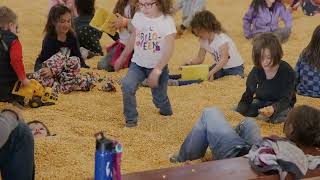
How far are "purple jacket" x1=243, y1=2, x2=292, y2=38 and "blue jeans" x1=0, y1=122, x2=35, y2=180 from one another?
14.4 ft

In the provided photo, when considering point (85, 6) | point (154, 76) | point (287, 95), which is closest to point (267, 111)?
point (287, 95)

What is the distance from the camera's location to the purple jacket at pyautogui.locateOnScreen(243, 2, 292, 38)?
6.57 metres

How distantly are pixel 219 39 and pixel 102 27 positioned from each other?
1.12 meters

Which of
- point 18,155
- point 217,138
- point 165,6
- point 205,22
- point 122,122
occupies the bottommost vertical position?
point 122,122

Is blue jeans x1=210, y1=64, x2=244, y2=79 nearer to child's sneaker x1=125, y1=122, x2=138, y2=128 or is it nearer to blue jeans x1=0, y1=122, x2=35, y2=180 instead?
child's sneaker x1=125, y1=122, x2=138, y2=128

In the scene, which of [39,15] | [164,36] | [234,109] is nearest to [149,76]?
[164,36]

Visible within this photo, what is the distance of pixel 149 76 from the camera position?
373 centimetres

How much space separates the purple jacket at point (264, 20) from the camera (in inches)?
259

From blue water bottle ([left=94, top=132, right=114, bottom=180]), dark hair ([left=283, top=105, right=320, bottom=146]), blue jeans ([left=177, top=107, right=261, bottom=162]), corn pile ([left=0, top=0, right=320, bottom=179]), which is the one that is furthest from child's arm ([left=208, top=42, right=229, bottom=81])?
blue water bottle ([left=94, top=132, right=114, bottom=180])

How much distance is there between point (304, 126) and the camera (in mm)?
2748

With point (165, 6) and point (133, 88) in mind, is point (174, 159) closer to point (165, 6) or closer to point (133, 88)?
point (133, 88)

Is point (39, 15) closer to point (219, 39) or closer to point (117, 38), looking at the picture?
point (117, 38)

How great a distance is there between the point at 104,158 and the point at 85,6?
13.5ft

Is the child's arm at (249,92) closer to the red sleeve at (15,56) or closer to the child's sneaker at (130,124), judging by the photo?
the child's sneaker at (130,124)
